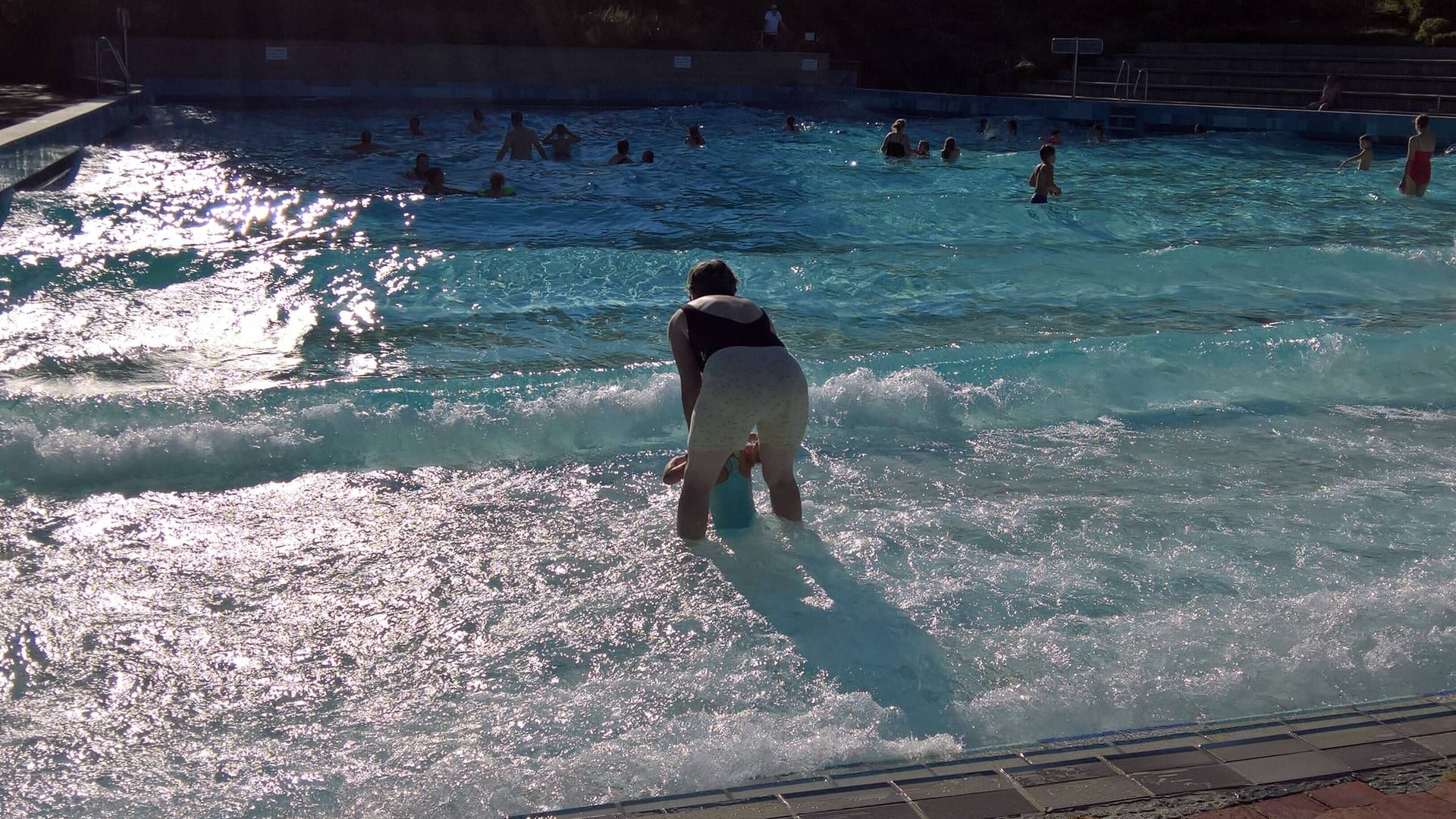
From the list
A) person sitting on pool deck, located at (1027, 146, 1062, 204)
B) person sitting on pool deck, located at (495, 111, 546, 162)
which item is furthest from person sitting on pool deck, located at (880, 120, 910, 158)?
person sitting on pool deck, located at (495, 111, 546, 162)

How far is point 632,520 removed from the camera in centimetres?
543

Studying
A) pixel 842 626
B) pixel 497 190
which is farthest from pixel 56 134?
pixel 842 626

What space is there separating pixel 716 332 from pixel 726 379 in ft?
0.68

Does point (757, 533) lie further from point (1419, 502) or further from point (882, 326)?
point (882, 326)

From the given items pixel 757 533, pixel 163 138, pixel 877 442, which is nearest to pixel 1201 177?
pixel 877 442

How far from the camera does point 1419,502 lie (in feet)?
18.8

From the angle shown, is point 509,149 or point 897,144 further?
point 897,144

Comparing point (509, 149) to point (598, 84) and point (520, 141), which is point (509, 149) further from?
point (598, 84)

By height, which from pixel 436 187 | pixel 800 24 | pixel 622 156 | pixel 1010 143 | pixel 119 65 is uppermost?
pixel 800 24

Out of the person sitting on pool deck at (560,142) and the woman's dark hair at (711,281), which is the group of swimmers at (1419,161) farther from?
the woman's dark hair at (711,281)

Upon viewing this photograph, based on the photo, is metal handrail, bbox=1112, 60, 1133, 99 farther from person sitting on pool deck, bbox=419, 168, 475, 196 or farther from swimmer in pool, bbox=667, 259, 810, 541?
swimmer in pool, bbox=667, 259, 810, 541

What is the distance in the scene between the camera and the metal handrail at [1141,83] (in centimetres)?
2534

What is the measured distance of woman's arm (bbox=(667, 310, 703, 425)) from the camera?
4.72 metres

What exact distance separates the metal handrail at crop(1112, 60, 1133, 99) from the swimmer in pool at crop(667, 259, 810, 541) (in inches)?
913
